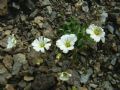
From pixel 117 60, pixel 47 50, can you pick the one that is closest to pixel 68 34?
pixel 47 50

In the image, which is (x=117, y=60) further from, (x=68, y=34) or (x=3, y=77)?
(x=3, y=77)

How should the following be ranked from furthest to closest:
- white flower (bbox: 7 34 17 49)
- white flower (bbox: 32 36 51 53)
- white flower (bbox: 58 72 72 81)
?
white flower (bbox: 7 34 17 49), white flower (bbox: 32 36 51 53), white flower (bbox: 58 72 72 81)

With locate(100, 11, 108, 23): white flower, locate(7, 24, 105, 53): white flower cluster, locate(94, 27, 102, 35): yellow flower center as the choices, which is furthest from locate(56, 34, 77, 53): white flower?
locate(100, 11, 108, 23): white flower

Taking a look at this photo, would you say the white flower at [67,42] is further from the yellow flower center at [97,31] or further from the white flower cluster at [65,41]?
the yellow flower center at [97,31]

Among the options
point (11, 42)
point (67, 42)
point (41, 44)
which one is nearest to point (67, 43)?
point (67, 42)

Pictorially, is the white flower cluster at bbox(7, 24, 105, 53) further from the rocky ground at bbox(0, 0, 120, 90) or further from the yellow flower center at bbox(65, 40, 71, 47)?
the rocky ground at bbox(0, 0, 120, 90)

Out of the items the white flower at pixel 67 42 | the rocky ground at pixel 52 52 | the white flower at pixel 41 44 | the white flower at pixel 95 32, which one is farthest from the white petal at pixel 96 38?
the white flower at pixel 41 44
